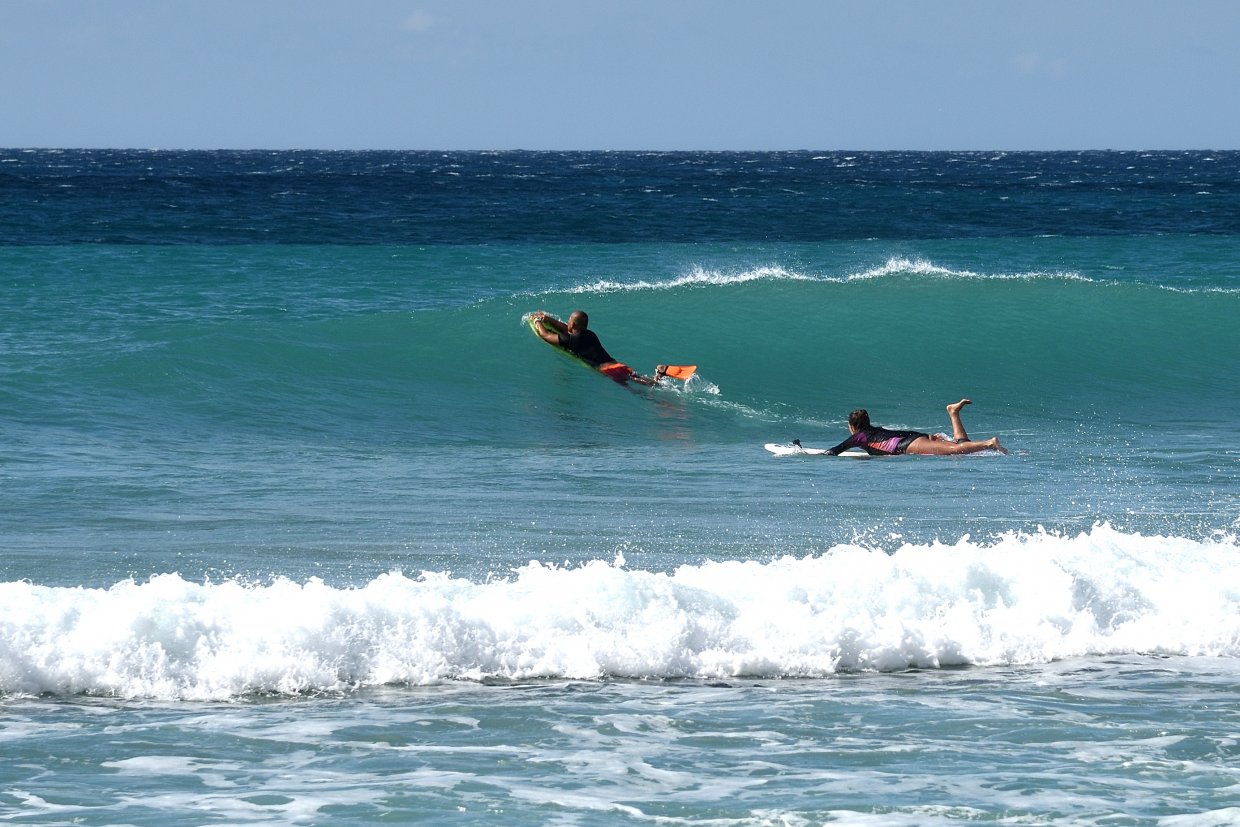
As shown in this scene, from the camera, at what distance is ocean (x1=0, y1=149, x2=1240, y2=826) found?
662 cm

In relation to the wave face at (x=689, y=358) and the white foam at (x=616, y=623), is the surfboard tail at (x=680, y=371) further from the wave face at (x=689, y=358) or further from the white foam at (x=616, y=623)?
the white foam at (x=616, y=623)

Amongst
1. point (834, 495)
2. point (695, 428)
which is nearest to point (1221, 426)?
point (695, 428)

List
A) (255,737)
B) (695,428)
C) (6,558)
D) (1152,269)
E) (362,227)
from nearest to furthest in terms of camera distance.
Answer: (255,737) < (6,558) < (695,428) < (1152,269) < (362,227)

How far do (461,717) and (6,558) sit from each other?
444 cm

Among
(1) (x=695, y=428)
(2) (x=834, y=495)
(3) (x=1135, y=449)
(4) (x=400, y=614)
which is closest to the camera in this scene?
(4) (x=400, y=614)

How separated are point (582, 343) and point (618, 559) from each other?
37.9ft

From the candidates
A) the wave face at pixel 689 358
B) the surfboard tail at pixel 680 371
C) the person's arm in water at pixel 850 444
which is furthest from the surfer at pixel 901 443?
the surfboard tail at pixel 680 371

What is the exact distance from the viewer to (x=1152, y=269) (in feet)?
115

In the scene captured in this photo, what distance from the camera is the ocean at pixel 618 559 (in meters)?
6.62

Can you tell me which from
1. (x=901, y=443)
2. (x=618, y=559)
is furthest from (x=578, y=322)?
(x=618, y=559)

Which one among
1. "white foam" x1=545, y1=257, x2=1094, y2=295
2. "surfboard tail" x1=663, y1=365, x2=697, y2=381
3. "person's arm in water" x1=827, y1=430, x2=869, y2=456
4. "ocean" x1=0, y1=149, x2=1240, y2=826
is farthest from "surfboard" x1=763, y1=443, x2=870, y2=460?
"white foam" x1=545, y1=257, x2=1094, y2=295

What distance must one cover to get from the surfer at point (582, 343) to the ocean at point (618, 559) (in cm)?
40

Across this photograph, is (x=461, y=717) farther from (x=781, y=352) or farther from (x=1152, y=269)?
(x=1152, y=269)

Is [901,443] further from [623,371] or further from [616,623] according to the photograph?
Answer: [616,623]
